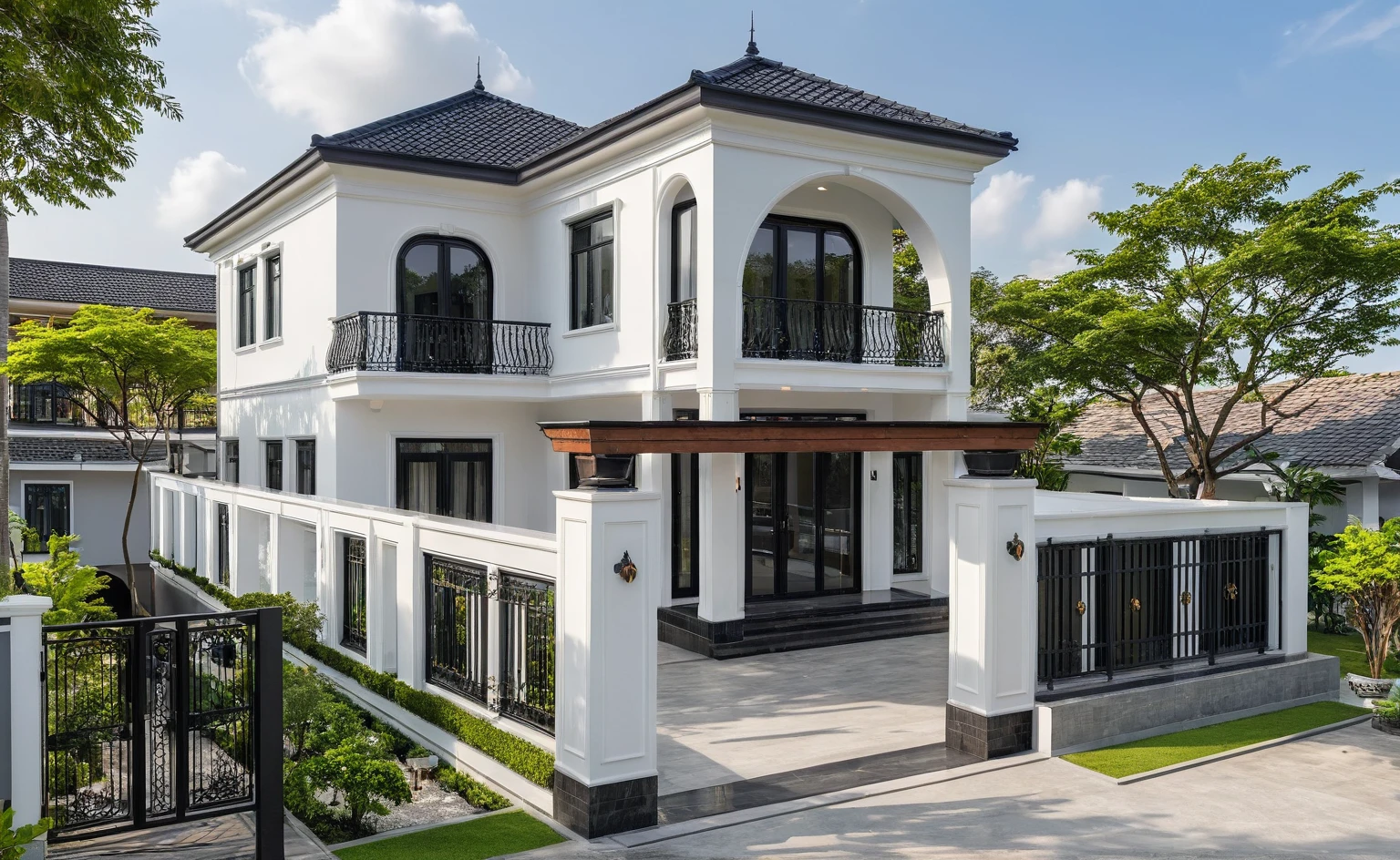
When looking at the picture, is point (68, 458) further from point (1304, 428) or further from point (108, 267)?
point (1304, 428)

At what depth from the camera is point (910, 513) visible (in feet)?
49.0

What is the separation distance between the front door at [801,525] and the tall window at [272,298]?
29.3ft

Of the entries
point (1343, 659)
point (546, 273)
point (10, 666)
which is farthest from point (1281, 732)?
point (546, 273)

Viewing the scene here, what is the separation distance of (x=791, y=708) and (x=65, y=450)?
20325 millimetres

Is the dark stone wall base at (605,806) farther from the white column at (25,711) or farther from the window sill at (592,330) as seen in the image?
the window sill at (592,330)

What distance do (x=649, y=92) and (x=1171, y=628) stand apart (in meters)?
8.62

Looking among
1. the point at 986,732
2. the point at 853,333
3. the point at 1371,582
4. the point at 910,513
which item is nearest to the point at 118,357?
the point at 853,333

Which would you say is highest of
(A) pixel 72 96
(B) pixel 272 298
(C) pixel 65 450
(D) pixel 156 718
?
(A) pixel 72 96

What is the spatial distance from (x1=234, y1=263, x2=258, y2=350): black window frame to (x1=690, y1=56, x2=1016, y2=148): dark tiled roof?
10.1m

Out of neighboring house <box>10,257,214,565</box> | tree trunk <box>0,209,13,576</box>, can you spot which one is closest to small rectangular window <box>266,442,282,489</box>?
tree trunk <box>0,209,13,576</box>

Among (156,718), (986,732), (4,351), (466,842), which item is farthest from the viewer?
(4,351)

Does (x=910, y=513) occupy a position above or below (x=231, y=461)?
below

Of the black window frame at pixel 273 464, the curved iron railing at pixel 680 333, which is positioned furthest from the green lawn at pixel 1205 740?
the black window frame at pixel 273 464

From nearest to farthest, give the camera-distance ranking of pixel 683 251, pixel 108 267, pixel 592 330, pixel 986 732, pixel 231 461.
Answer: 1. pixel 986 732
2. pixel 683 251
3. pixel 592 330
4. pixel 231 461
5. pixel 108 267
